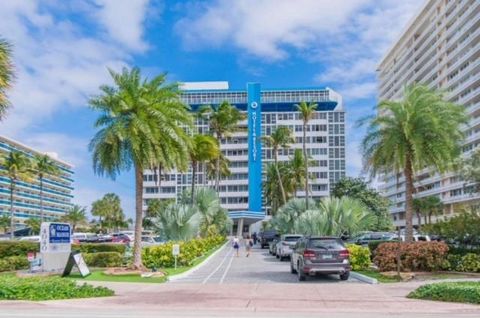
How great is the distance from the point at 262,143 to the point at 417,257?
94702 millimetres

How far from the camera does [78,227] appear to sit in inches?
5699

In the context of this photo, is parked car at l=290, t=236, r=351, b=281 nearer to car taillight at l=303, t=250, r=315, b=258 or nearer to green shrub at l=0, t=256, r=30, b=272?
car taillight at l=303, t=250, r=315, b=258

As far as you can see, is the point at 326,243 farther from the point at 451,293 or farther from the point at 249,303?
the point at 249,303

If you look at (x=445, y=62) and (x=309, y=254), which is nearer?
(x=309, y=254)

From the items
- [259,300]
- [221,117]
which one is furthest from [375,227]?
[259,300]

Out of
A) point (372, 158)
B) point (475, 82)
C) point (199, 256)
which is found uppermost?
point (475, 82)

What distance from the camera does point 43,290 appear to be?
1612cm

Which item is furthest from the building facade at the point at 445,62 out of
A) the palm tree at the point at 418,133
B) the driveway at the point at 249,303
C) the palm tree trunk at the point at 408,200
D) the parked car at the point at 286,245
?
the driveway at the point at 249,303

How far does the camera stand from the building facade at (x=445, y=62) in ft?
294

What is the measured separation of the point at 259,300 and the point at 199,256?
2149 centimetres

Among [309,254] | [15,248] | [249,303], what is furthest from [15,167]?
[249,303]

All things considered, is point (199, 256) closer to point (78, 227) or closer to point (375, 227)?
point (375, 227)

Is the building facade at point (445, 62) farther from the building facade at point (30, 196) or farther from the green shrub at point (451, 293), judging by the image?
the building facade at point (30, 196)

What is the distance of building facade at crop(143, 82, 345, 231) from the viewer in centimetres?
11562
